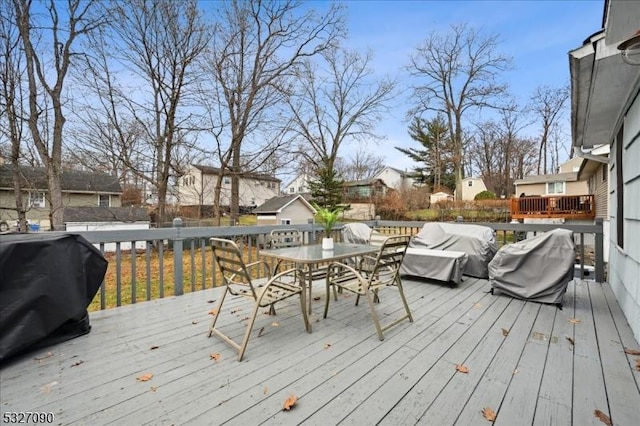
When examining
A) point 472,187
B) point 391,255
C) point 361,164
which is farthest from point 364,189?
point 391,255

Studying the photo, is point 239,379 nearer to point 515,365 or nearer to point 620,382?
point 515,365

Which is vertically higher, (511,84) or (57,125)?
(511,84)

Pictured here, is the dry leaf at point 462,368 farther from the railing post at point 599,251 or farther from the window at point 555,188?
the window at point 555,188

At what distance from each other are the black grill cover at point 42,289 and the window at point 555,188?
21778 millimetres

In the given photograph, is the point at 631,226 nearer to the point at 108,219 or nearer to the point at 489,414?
the point at 489,414

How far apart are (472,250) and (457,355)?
293 cm

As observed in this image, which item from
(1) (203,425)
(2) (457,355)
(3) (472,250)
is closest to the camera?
(1) (203,425)

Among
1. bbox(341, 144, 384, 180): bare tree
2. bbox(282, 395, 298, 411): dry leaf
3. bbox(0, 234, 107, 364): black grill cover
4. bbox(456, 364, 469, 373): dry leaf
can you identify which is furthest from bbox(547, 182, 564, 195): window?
bbox(0, 234, 107, 364): black grill cover

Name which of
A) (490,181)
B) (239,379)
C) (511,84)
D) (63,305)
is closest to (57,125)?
(63,305)

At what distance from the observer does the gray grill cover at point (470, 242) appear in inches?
189

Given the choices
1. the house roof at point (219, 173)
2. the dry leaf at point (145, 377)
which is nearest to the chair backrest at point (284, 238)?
the dry leaf at point (145, 377)

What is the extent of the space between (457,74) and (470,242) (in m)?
19.3

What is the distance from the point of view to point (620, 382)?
1.94 meters

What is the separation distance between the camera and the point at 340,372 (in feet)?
6.77
